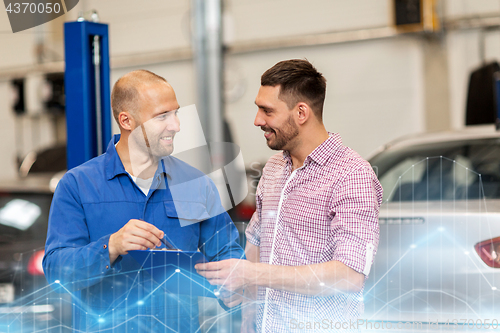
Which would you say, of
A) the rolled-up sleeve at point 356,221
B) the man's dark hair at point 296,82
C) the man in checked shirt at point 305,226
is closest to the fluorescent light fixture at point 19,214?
the man in checked shirt at point 305,226

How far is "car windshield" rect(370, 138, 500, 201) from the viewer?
8.41ft

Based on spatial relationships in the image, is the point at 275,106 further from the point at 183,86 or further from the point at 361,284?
the point at 183,86

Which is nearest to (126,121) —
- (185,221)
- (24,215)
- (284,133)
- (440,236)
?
(185,221)

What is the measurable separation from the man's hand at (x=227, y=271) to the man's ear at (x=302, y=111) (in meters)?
0.45

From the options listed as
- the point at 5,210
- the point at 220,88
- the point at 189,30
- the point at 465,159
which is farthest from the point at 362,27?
the point at 5,210

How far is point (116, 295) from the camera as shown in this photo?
150 cm

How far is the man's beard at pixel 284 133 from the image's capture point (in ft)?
5.08

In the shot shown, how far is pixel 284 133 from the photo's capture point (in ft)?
5.09

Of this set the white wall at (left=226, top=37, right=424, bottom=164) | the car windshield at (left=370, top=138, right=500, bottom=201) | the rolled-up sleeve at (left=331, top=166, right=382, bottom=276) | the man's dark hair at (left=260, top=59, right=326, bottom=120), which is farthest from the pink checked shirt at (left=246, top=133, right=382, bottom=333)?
the white wall at (left=226, top=37, right=424, bottom=164)

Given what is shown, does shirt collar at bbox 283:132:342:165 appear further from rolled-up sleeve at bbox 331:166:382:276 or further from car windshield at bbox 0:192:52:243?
car windshield at bbox 0:192:52:243

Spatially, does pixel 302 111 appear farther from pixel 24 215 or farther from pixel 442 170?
pixel 24 215

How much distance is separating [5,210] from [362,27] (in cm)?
433

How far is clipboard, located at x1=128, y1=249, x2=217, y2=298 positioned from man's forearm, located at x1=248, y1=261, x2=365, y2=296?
5.5 inches

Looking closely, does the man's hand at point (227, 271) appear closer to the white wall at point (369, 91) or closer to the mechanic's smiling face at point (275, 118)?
the mechanic's smiling face at point (275, 118)
